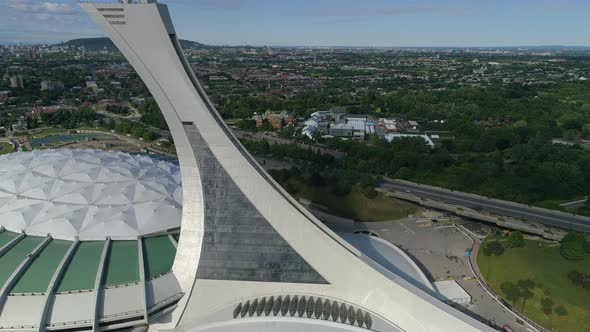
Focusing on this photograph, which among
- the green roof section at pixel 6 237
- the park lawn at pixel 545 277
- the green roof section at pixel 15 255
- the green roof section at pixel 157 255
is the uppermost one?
the green roof section at pixel 6 237

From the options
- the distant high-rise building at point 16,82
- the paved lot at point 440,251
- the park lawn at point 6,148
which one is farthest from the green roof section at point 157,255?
the distant high-rise building at point 16,82

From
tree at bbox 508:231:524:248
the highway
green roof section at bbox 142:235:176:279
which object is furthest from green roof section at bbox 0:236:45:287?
the highway

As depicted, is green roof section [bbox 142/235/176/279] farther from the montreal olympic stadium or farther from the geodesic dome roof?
the geodesic dome roof

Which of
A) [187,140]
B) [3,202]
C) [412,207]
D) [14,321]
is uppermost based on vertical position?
[187,140]

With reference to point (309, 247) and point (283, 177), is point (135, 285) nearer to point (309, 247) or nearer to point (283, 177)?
point (309, 247)

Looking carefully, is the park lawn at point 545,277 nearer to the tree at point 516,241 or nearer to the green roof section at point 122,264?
the tree at point 516,241

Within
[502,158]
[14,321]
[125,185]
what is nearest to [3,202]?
[125,185]
